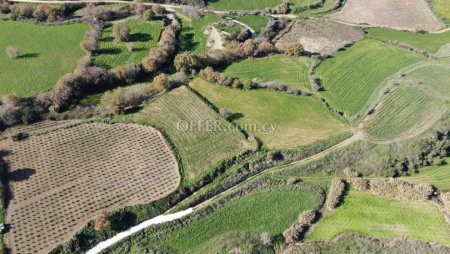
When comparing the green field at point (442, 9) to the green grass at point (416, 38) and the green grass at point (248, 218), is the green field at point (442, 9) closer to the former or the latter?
the green grass at point (416, 38)

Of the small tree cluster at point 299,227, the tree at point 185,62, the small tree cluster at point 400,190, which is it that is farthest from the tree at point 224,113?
the small tree cluster at point 400,190

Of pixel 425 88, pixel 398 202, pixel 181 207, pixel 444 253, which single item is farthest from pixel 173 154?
pixel 425 88

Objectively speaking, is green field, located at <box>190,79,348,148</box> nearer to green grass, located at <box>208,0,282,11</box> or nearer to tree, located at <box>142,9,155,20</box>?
tree, located at <box>142,9,155,20</box>

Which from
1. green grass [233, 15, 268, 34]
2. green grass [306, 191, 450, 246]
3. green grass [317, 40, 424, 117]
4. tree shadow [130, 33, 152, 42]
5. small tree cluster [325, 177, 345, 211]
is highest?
green grass [233, 15, 268, 34]

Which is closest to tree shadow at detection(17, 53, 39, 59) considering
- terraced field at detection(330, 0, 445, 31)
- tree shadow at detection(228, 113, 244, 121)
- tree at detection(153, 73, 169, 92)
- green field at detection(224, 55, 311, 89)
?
tree at detection(153, 73, 169, 92)

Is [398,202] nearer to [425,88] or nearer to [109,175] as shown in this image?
[425,88]

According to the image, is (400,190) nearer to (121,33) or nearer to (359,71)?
(359,71)
